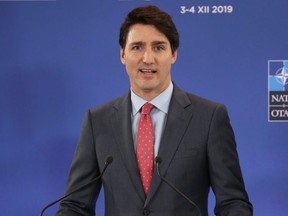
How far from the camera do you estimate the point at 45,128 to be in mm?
3135

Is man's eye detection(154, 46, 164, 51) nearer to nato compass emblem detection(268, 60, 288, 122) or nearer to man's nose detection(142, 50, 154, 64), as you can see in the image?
man's nose detection(142, 50, 154, 64)

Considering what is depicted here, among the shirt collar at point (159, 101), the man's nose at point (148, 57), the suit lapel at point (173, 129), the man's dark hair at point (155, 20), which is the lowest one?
the suit lapel at point (173, 129)

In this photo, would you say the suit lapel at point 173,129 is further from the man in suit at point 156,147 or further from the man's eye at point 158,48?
the man's eye at point 158,48

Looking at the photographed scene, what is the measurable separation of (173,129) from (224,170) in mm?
232

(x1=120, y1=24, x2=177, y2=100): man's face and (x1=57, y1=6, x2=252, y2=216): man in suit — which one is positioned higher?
(x1=120, y1=24, x2=177, y2=100): man's face

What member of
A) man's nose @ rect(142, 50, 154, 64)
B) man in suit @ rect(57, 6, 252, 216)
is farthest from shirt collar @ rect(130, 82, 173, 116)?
man's nose @ rect(142, 50, 154, 64)

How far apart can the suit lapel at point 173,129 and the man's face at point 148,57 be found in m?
A: 0.09

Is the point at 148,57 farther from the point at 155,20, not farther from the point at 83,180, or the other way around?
the point at 83,180

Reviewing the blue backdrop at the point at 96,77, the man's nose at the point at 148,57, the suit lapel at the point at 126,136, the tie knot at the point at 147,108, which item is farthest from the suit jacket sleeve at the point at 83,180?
the blue backdrop at the point at 96,77

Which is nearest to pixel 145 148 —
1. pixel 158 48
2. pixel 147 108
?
pixel 147 108

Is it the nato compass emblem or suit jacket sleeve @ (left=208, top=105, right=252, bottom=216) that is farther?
the nato compass emblem

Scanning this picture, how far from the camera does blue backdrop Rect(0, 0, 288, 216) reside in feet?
9.69

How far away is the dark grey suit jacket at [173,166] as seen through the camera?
1.92 metres

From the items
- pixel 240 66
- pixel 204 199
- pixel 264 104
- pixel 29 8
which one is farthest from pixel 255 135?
pixel 29 8
